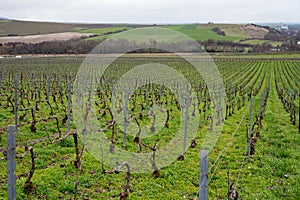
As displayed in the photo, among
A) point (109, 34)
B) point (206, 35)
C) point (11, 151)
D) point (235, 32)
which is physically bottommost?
point (11, 151)

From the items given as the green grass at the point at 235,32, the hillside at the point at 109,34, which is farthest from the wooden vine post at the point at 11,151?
the green grass at the point at 235,32

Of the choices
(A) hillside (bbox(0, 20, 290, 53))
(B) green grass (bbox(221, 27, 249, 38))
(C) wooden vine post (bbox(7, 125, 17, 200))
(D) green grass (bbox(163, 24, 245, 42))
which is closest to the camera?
(C) wooden vine post (bbox(7, 125, 17, 200))

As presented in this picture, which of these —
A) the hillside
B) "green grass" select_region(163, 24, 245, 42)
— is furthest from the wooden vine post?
"green grass" select_region(163, 24, 245, 42)

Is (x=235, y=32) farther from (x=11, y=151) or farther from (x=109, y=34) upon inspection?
(x=11, y=151)

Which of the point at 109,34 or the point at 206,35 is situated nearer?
the point at 109,34

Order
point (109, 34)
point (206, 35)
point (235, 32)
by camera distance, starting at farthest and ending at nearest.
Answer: point (235, 32)
point (206, 35)
point (109, 34)

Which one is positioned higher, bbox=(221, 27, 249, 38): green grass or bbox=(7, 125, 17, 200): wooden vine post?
bbox=(221, 27, 249, 38): green grass

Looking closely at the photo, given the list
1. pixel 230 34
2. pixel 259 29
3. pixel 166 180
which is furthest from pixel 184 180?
pixel 259 29

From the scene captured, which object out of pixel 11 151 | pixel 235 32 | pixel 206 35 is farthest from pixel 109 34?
pixel 11 151

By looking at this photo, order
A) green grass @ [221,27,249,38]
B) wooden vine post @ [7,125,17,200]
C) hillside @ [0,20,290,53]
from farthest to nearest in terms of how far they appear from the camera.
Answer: green grass @ [221,27,249,38]
hillside @ [0,20,290,53]
wooden vine post @ [7,125,17,200]

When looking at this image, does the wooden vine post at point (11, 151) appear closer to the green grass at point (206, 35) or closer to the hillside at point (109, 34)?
the hillside at point (109, 34)

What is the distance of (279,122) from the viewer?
12.5 m

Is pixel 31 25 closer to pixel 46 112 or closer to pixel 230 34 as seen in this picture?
pixel 230 34

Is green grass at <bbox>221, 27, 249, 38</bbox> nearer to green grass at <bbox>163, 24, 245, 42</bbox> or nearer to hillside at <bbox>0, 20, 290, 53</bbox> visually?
hillside at <bbox>0, 20, 290, 53</bbox>
